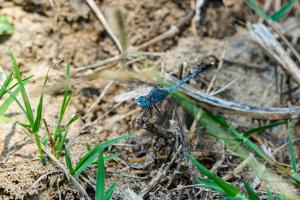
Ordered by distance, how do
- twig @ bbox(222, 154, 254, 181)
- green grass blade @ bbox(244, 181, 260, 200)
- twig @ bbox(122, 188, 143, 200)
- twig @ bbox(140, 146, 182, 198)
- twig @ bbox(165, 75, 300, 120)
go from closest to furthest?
green grass blade @ bbox(244, 181, 260, 200), twig @ bbox(122, 188, 143, 200), twig @ bbox(140, 146, 182, 198), twig @ bbox(222, 154, 254, 181), twig @ bbox(165, 75, 300, 120)

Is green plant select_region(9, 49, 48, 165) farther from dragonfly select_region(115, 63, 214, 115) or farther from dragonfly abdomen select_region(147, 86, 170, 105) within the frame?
dragonfly abdomen select_region(147, 86, 170, 105)

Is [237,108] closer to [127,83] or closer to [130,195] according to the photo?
[127,83]

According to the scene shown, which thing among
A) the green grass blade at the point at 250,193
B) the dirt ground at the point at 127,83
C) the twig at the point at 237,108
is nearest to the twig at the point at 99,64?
the dirt ground at the point at 127,83

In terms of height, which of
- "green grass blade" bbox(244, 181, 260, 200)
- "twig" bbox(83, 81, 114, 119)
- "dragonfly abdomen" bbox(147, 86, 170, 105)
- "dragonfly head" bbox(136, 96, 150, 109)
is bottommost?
"green grass blade" bbox(244, 181, 260, 200)

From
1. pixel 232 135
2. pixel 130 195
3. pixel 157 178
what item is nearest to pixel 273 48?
pixel 232 135

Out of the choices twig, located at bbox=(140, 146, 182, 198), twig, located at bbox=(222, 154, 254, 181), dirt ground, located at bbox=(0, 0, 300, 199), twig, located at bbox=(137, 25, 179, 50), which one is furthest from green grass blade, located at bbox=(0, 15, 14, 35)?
twig, located at bbox=(222, 154, 254, 181)

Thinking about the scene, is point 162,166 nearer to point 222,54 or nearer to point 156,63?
point 156,63
